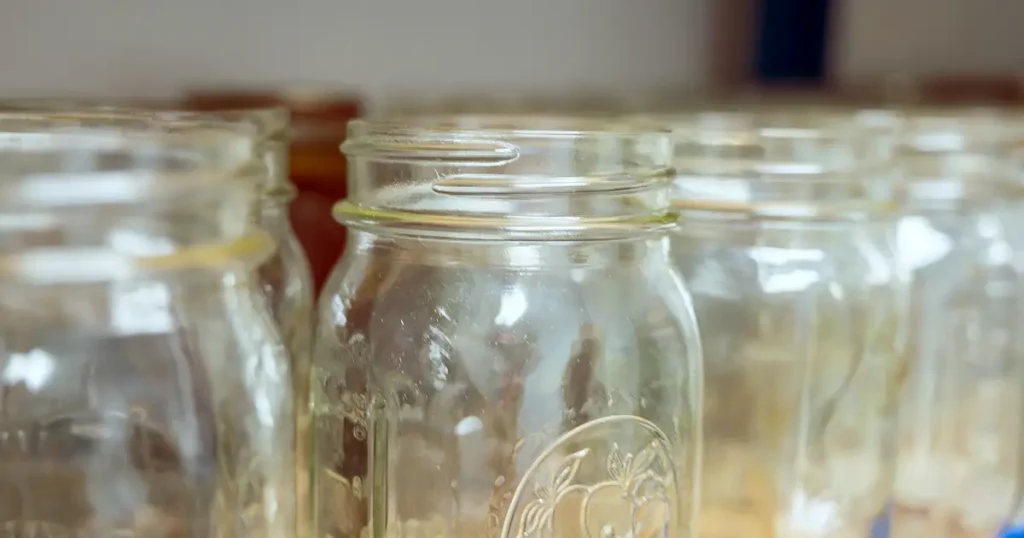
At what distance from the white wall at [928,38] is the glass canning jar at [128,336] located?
86 cm

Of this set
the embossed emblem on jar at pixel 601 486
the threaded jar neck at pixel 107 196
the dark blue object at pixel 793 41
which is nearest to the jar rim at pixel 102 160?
the threaded jar neck at pixel 107 196

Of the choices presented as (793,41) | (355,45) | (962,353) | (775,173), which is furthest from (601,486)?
(793,41)

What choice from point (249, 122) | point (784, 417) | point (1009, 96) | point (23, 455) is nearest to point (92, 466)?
point (23, 455)

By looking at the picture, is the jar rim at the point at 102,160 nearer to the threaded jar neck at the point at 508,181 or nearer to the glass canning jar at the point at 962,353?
the threaded jar neck at the point at 508,181

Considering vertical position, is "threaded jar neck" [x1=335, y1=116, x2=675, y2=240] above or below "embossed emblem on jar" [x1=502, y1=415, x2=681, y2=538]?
above

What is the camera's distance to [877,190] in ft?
1.51

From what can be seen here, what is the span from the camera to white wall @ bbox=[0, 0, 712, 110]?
2.10 feet

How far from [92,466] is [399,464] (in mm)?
110

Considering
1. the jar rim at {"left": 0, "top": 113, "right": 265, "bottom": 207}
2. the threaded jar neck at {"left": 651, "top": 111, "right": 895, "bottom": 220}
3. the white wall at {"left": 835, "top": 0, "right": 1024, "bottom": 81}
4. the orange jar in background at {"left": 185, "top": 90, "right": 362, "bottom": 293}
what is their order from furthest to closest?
the white wall at {"left": 835, "top": 0, "right": 1024, "bottom": 81} → the orange jar in background at {"left": 185, "top": 90, "right": 362, "bottom": 293} → the threaded jar neck at {"left": 651, "top": 111, "right": 895, "bottom": 220} → the jar rim at {"left": 0, "top": 113, "right": 265, "bottom": 207}

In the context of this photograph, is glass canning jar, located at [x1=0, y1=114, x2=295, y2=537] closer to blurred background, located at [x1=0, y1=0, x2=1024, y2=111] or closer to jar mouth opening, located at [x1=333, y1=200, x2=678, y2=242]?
jar mouth opening, located at [x1=333, y1=200, x2=678, y2=242]

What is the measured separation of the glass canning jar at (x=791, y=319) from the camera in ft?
1.47

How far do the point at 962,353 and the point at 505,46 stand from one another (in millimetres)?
487

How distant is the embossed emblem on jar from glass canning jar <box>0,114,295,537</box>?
0.11 metres

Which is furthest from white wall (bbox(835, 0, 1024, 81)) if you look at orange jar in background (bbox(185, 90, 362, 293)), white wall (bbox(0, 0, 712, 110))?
orange jar in background (bbox(185, 90, 362, 293))
